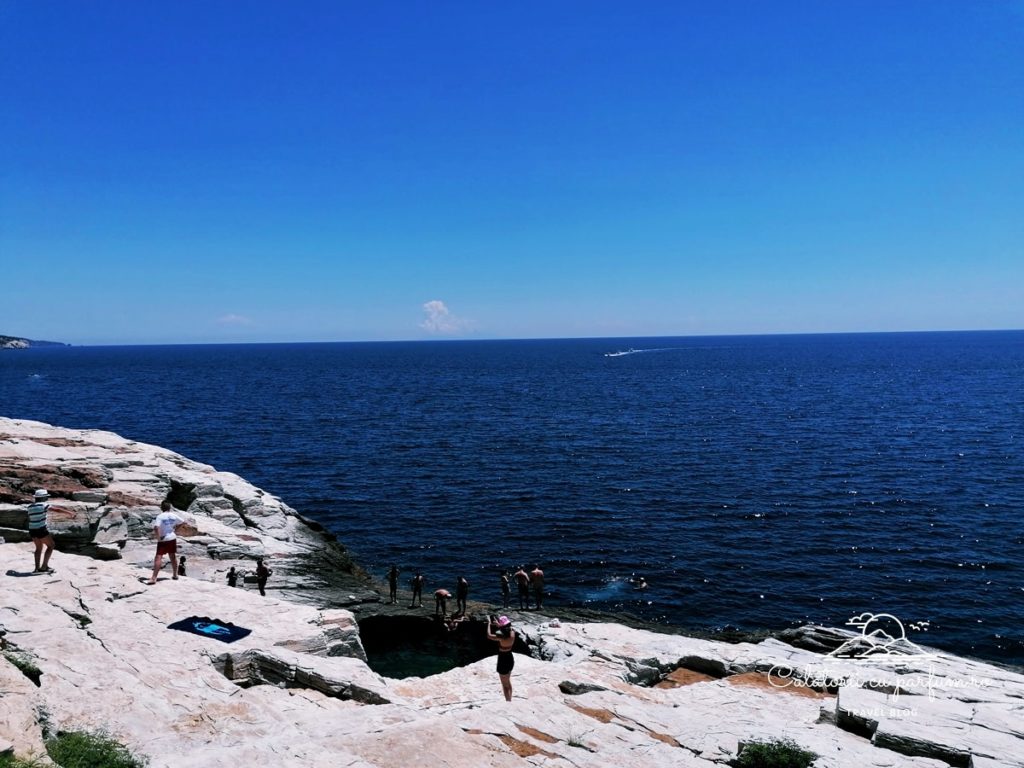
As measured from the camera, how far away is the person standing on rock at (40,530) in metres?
18.5

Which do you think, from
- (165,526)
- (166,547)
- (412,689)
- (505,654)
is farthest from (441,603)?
(505,654)

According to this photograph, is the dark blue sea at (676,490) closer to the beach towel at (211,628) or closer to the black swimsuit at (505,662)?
the beach towel at (211,628)

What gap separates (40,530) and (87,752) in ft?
36.0

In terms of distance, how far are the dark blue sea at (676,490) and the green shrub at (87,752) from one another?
21884mm

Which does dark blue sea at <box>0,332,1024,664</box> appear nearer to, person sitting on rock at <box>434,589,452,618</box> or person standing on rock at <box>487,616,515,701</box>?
person sitting on rock at <box>434,589,452,618</box>

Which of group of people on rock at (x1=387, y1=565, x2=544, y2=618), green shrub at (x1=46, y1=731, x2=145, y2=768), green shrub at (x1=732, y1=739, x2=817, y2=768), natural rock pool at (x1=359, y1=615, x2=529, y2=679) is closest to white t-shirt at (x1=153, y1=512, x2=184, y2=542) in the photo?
natural rock pool at (x1=359, y1=615, x2=529, y2=679)

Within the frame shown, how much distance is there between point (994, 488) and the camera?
47.8m

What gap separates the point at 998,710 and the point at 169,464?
135 feet

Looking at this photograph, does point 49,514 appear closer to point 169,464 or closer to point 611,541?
point 169,464

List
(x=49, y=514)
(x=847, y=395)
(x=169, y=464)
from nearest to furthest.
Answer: (x=49, y=514)
(x=169, y=464)
(x=847, y=395)

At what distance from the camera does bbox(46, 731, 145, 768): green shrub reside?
1012cm

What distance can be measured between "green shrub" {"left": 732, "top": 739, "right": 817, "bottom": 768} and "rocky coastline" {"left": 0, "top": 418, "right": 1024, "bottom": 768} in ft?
1.48

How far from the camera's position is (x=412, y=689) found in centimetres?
1833

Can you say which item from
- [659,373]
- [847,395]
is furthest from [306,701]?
[659,373]
